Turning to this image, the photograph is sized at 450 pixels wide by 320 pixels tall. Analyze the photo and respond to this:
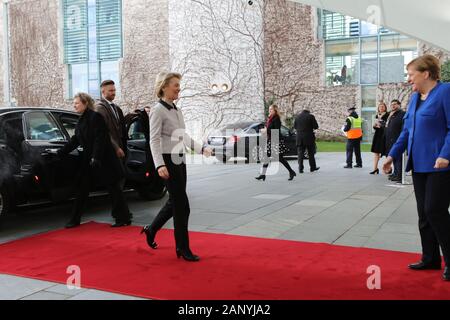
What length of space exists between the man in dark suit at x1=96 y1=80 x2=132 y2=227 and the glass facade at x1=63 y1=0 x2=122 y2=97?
67.6 ft

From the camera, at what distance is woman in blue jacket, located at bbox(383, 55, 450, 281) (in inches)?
157

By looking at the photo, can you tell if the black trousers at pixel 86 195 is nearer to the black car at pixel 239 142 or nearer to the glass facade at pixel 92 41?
the black car at pixel 239 142

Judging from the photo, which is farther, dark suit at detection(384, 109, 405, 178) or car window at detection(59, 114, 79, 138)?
dark suit at detection(384, 109, 405, 178)

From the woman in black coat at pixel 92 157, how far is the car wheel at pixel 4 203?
32.2 inches

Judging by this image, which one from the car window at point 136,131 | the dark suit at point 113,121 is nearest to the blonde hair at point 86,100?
the dark suit at point 113,121

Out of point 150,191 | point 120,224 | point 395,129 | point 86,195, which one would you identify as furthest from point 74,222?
point 395,129

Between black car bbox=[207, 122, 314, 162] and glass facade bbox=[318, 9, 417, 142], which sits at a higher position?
glass facade bbox=[318, 9, 417, 142]

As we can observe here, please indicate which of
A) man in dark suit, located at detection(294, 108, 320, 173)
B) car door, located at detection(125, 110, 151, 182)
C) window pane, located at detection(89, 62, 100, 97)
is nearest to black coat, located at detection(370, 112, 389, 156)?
man in dark suit, located at detection(294, 108, 320, 173)

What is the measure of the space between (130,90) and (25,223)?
2077cm

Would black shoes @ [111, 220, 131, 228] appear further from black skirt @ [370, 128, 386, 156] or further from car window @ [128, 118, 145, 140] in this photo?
black skirt @ [370, 128, 386, 156]

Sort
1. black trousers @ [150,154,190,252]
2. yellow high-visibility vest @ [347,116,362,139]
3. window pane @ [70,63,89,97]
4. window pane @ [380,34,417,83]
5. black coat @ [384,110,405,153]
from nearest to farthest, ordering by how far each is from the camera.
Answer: black trousers @ [150,154,190,252] < black coat @ [384,110,405,153] < yellow high-visibility vest @ [347,116,362,139] < window pane @ [380,34,417,83] < window pane @ [70,63,89,97]

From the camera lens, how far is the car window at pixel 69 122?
7.05 m

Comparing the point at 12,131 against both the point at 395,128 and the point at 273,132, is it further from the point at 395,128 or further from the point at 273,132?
the point at 395,128
